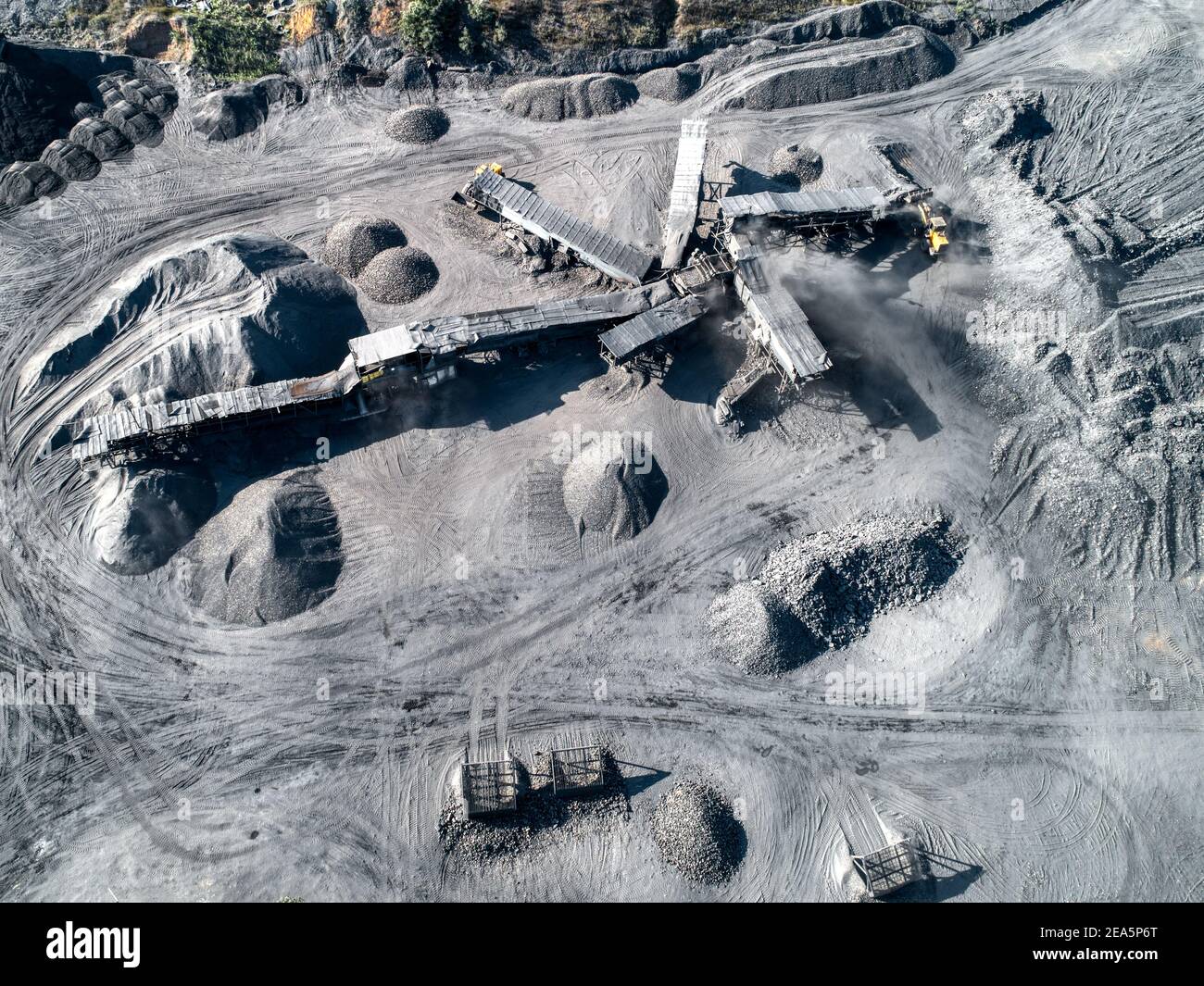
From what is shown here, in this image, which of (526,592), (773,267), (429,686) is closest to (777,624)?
(526,592)

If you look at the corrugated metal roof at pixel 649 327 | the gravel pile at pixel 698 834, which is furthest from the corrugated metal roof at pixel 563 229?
the gravel pile at pixel 698 834

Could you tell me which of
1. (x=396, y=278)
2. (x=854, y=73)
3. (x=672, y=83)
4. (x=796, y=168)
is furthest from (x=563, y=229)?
(x=854, y=73)

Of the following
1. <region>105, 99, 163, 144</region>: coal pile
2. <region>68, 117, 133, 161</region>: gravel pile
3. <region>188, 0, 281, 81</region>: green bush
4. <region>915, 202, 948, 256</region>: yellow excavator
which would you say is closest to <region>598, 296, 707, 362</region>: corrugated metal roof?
<region>915, 202, 948, 256</region>: yellow excavator

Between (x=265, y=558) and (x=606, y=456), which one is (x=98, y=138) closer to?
(x=265, y=558)

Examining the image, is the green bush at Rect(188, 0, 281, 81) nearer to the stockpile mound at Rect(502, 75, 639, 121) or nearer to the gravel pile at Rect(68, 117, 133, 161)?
the gravel pile at Rect(68, 117, 133, 161)

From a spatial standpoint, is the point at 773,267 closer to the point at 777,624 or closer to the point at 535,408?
the point at 535,408

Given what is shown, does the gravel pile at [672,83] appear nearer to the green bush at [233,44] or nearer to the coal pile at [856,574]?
the green bush at [233,44]
